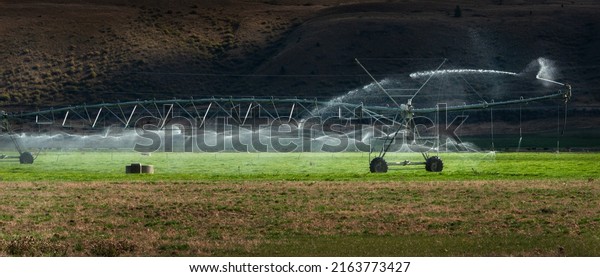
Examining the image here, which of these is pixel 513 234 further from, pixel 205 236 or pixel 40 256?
pixel 40 256

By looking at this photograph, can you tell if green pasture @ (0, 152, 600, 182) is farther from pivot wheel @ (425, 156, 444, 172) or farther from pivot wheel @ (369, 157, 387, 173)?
pivot wheel @ (369, 157, 387, 173)

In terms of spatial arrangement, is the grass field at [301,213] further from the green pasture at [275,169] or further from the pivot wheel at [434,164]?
the pivot wheel at [434,164]

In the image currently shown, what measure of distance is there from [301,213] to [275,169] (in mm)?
40700

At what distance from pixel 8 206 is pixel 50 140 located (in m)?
92.1

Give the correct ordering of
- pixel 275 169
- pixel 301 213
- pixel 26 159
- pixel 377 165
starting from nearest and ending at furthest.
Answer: pixel 301 213 < pixel 377 165 < pixel 275 169 < pixel 26 159

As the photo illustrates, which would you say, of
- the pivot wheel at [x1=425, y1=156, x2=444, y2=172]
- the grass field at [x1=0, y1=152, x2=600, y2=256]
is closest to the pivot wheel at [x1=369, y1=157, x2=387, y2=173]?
the grass field at [x1=0, y1=152, x2=600, y2=256]

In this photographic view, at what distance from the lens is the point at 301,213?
161 ft

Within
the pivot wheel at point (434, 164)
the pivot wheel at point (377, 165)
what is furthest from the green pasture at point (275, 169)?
the pivot wheel at point (377, 165)

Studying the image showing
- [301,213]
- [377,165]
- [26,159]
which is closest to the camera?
[301,213]

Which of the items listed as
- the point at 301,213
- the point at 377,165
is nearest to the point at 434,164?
the point at 377,165

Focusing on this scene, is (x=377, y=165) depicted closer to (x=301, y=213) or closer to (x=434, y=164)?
(x=434, y=164)

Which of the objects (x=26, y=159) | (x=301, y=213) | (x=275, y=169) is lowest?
(x=301, y=213)

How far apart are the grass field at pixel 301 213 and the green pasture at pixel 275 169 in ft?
0.77

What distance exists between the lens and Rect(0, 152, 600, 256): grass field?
37844 millimetres
